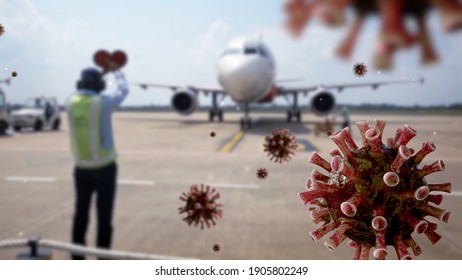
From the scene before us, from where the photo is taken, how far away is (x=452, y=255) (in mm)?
1922

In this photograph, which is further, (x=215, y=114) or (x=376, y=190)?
(x=215, y=114)

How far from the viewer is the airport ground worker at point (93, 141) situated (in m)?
1.53

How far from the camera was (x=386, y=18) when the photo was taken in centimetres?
63

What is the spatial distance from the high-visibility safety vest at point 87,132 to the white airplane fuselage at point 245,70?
614 mm

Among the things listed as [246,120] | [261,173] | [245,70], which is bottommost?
[261,173]

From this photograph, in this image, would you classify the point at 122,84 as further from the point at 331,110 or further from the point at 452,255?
the point at 452,255

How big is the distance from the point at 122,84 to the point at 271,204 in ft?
6.82

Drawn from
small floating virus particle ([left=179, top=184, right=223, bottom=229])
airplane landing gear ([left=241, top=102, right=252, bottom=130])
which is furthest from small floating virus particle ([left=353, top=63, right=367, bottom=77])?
airplane landing gear ([left=241, top=102, right=252, bottom=130])

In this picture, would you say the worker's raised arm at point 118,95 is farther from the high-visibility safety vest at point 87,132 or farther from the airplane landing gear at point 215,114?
the airplane landing gear at point 215,114

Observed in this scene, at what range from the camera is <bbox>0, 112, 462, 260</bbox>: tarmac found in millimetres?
1807

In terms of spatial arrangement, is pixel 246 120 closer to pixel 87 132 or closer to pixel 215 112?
pixel 215 112

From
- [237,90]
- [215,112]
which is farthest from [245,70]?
[215,112]

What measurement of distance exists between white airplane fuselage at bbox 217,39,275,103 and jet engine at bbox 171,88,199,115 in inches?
6.8

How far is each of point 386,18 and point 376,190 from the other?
415 mm
